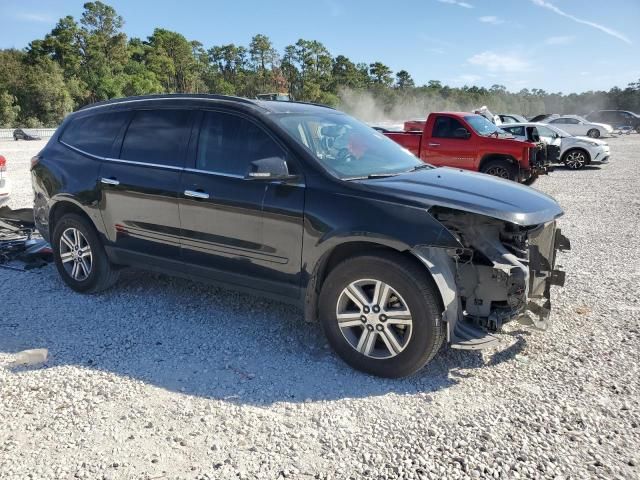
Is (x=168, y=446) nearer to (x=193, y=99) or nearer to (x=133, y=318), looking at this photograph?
(x=133, y=318)

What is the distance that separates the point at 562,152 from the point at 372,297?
55.5 ft

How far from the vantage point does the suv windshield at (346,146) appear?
396 cm

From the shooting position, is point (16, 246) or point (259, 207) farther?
point (16, 246)

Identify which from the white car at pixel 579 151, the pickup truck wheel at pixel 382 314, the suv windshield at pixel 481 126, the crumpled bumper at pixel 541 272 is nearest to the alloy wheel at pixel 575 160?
the white car at pixel 579 151

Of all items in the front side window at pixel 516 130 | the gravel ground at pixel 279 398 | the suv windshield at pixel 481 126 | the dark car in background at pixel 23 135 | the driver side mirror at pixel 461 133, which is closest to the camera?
the gravel ground at pixel 279 398

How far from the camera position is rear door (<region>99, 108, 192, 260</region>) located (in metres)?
4.39

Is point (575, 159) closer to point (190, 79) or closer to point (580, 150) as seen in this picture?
point (580, 150)

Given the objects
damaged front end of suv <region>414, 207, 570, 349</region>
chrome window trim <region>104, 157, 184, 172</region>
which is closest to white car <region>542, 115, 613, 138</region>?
damaged front end of suv <region>414, 207, 570, 349</region>

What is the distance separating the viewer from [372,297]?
3.53 metres

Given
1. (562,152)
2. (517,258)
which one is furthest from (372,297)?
(562,152)

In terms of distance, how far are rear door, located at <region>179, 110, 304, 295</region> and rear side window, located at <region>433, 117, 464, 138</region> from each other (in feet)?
30.6

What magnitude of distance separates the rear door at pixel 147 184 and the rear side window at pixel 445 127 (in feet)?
30.2

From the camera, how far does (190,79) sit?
7325 cm

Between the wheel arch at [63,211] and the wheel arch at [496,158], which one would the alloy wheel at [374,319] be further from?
the wheel arch at [496,158]
